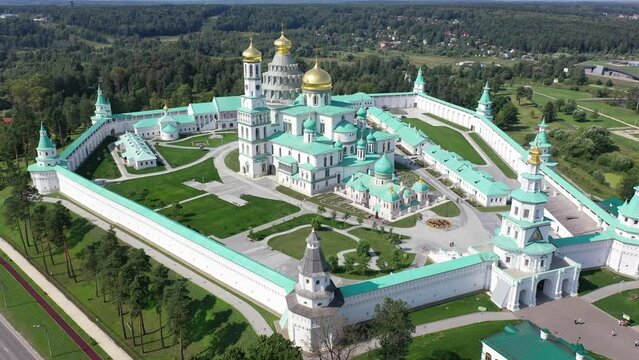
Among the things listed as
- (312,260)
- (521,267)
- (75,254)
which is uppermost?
(312,260)

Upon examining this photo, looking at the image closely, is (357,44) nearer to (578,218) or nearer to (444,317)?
(578,218)

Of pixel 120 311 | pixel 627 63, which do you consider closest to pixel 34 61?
pixel 120 311

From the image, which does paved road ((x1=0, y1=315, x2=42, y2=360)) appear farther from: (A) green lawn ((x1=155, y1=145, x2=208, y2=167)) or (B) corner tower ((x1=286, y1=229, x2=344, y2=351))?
(A) green lawn ((x1=155, y1=145, x2=208, y2=167))

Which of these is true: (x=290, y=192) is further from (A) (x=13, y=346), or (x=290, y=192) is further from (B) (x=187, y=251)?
(A) (x=13, y=346)

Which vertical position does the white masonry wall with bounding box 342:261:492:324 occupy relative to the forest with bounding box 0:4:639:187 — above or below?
below

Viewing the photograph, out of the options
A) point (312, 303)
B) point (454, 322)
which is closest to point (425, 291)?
point (454, 322)

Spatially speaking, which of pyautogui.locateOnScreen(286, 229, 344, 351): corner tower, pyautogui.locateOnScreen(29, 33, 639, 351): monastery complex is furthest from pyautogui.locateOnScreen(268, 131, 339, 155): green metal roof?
pyautogui.locateOnScreen(286, 229, 344, 351): corner tower
